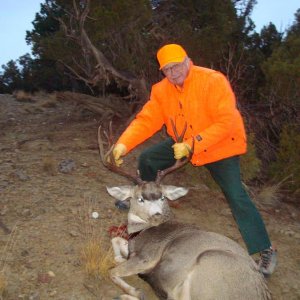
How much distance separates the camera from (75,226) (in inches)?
223

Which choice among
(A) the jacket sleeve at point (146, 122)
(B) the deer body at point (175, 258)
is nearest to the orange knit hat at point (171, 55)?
(A) the jacket sleeve at point (146, 122)

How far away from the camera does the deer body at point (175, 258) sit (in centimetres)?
394

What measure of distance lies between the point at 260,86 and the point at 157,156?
17.9 ft

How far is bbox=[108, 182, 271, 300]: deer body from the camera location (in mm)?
3941

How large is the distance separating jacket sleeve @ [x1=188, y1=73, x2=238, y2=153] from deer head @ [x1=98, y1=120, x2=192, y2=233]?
26cm

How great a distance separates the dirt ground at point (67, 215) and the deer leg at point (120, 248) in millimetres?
255

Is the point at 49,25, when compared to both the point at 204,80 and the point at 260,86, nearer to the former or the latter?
the point at 260,86

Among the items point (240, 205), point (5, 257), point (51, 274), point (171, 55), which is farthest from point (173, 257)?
point (171, 55)

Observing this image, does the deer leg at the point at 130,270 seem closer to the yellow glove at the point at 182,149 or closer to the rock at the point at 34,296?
the rock at the point at 34,296

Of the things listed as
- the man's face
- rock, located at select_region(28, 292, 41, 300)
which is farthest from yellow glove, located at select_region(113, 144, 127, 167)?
rock, located at select_region(28, 292, 41, 300)

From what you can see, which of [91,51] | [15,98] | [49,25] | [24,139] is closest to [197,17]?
[91,51]

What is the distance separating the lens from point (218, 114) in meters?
4.80

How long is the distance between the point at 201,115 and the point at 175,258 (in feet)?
4.95

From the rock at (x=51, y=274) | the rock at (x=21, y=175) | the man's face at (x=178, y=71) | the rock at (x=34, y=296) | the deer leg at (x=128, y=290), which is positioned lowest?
the deer leg at (x=128, y=290)
